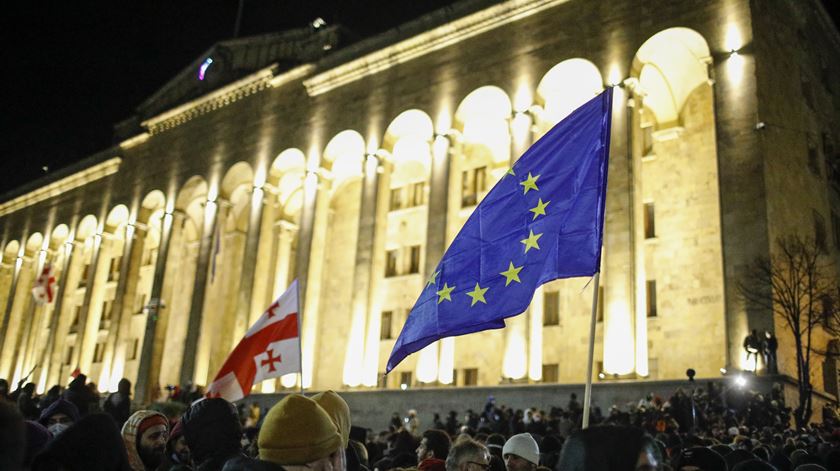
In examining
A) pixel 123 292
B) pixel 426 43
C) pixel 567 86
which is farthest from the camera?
pixel 123 292

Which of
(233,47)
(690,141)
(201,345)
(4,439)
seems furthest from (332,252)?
(4,439)

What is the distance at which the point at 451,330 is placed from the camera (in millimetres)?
7289

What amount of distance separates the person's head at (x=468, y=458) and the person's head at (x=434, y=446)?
180cm

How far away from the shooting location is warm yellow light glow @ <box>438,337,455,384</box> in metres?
26.7

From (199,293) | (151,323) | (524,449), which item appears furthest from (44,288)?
(524,449)

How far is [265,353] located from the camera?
12.6 meters

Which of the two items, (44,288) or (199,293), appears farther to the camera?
(199,293)

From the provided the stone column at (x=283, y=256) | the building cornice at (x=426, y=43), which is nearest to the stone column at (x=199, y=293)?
the stone column at (x=283, y=256)

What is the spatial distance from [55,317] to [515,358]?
31.9 m

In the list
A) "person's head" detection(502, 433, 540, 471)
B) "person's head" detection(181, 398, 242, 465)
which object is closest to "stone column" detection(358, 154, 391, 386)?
"person's head" detection(502, 433, 540, 471)

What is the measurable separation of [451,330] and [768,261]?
1646 centimetres

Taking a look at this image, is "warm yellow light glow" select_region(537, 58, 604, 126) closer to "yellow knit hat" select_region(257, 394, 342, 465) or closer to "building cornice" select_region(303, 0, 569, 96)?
"building cornice" select_region(303, 0, 569, 96)

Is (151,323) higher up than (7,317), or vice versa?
(7,317)

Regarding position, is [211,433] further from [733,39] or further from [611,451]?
[733,39]
